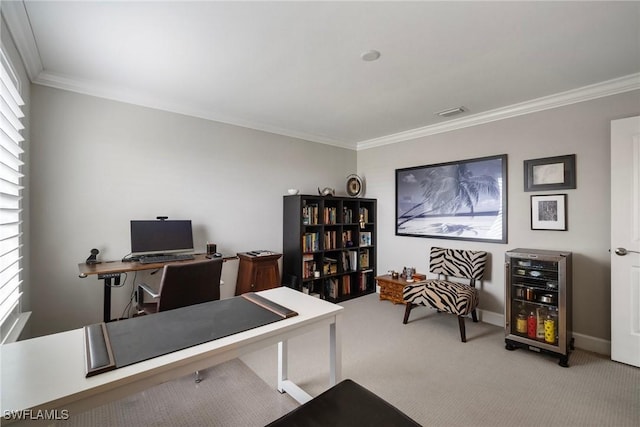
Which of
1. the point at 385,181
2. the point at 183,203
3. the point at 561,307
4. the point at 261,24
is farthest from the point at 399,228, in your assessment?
the point at 261,24

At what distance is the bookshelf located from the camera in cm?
388

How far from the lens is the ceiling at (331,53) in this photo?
5.61ft

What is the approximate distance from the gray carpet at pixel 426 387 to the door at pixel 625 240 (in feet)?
0.75

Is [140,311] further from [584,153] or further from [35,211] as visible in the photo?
[584,153]

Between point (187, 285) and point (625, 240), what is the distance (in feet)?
11.8

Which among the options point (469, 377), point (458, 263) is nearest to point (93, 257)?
point (469, 377)

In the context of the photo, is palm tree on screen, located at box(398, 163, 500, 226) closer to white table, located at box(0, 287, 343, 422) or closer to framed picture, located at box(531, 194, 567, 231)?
framed picture, located at box(531, 194, 567, 231)

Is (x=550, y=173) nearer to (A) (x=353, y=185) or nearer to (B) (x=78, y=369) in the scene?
(A) (x=353, y=185)

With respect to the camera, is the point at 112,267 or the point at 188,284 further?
the point at 112,267

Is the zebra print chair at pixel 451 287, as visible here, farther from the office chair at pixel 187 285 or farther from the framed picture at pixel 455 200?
the office chair at pixel 187 285

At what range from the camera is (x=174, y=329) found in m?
1.32

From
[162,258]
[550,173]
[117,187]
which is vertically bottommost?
[162,258]

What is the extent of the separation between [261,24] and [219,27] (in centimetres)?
28

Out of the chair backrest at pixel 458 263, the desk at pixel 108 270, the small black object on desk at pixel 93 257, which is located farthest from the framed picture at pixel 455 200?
the small black object on desk at pixel 93 257
